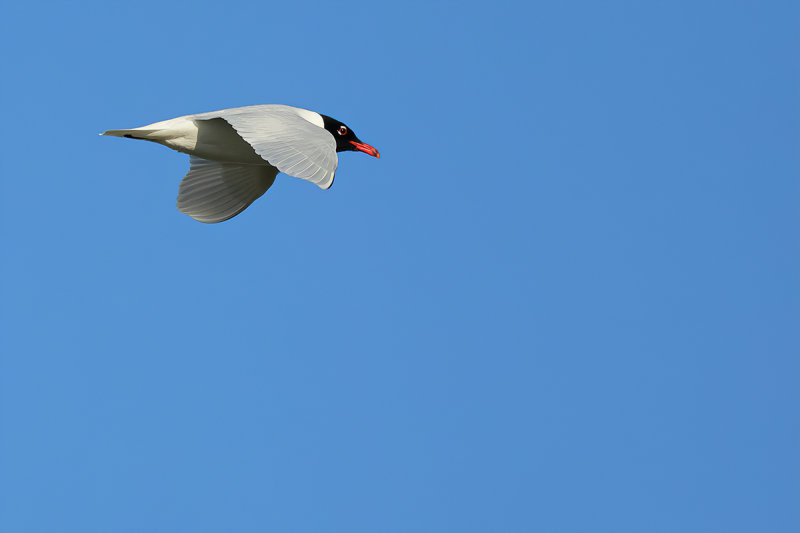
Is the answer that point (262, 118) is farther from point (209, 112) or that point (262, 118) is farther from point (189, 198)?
point (189, 198)

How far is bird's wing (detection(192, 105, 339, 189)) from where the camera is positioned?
320 inches

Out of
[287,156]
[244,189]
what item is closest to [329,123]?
[244,189]

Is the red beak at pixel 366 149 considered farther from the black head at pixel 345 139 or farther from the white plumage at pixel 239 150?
the white plumage at pixel 239 150

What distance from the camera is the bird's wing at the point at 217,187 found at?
11.9 meters

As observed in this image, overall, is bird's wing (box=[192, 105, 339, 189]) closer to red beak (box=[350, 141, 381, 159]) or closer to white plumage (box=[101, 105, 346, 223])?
white plumage (box=[101, 105, 346, 223])

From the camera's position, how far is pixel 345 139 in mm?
11867

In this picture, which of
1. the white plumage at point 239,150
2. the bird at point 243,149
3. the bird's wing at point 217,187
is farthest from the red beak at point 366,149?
the bird's wing at point 217,187

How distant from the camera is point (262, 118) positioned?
31.5ft

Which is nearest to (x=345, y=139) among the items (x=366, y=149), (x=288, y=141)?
(x=366, y=149)

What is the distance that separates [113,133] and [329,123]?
9.17 feet

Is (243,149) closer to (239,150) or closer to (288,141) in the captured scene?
(239,150)

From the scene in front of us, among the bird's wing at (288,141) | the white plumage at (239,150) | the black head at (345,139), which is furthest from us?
the black head at (345,139)

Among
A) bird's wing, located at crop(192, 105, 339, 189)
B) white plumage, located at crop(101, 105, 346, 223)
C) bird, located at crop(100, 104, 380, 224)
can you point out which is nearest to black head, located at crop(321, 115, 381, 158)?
bird, located at crop(100, 104, 380, 224)

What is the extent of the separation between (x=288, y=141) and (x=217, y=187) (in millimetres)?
3372
